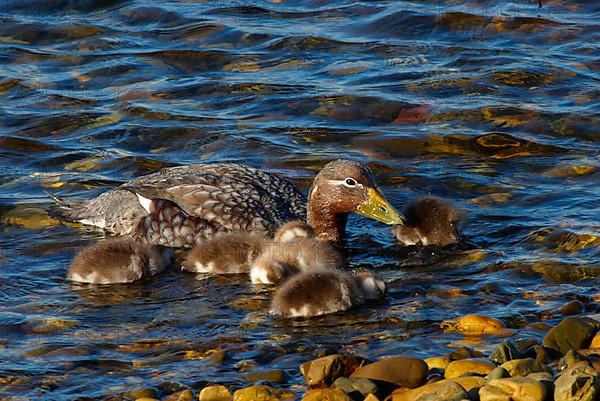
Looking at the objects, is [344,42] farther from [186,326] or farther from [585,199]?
[186,326]

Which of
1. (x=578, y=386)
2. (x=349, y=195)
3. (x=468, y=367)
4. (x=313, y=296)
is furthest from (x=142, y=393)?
(x=349, y=195)

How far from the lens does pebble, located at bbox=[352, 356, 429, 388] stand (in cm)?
686

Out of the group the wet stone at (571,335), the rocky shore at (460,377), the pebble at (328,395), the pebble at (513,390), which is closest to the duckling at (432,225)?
the rocky shore at (460,377)

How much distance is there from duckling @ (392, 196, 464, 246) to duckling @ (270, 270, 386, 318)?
5.25 ft

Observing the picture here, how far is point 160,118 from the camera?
1268 centimetres

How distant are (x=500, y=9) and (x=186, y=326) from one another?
8.70 metres

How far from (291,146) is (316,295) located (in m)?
4.13

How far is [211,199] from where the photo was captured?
32.4ft

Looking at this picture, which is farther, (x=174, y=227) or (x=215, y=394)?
(x=174, y=227)

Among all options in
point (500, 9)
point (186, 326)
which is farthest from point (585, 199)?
point (500, 9)

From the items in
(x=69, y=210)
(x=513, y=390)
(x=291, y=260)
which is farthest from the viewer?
(x=69, y=210)

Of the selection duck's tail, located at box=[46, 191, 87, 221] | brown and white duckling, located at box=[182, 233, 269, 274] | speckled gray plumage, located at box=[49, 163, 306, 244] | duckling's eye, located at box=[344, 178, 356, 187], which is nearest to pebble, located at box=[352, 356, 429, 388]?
brown and white duckling, located at box=[182, 233, 269, 274]

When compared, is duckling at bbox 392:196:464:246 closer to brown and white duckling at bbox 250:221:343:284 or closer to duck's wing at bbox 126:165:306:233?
brown and white duckling at bbox 250:221:343:284

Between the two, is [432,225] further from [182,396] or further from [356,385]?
[182,396]
